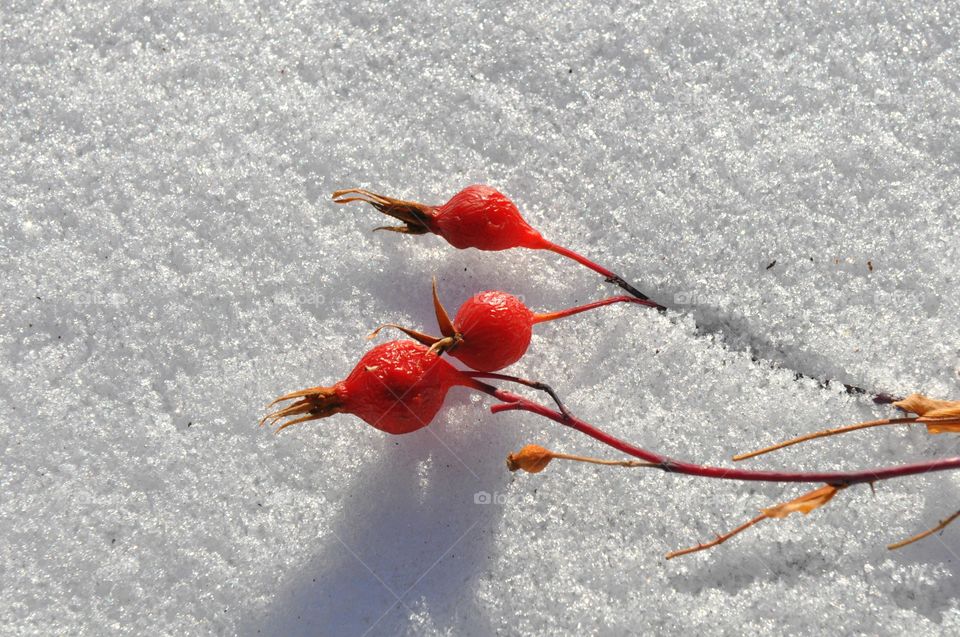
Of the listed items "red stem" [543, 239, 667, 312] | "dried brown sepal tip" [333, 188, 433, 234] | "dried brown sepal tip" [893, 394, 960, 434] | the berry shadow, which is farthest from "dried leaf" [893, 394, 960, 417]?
"dried brown sepal tip" [333, 188, 433, 234]

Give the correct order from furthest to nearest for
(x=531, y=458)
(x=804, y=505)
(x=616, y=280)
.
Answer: (x=616, y=280) < (x=531, y=458) < (x=804, y=505)

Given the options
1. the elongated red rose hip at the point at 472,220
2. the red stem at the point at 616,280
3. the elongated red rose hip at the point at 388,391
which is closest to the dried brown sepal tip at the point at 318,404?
the elongated red rose hip at the point at 388,391

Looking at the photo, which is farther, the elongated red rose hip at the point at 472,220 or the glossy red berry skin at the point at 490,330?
the elongated red rose hip at the point at 472,220

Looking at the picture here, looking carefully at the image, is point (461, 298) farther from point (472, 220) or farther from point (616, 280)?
point (616, 280)

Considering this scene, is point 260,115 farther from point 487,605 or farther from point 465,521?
point 487,605

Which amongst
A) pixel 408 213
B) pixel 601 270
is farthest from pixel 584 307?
pixel 408 213

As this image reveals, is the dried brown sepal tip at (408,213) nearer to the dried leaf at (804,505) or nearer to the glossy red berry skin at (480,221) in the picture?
the glossy red berry skin at (480,221)

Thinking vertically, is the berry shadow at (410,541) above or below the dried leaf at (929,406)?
below

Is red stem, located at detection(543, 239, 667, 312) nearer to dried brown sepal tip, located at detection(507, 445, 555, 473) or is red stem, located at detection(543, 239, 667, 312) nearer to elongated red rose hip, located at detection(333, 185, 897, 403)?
elongated red rose hip, located at detection(333, 185, 897, 403)
